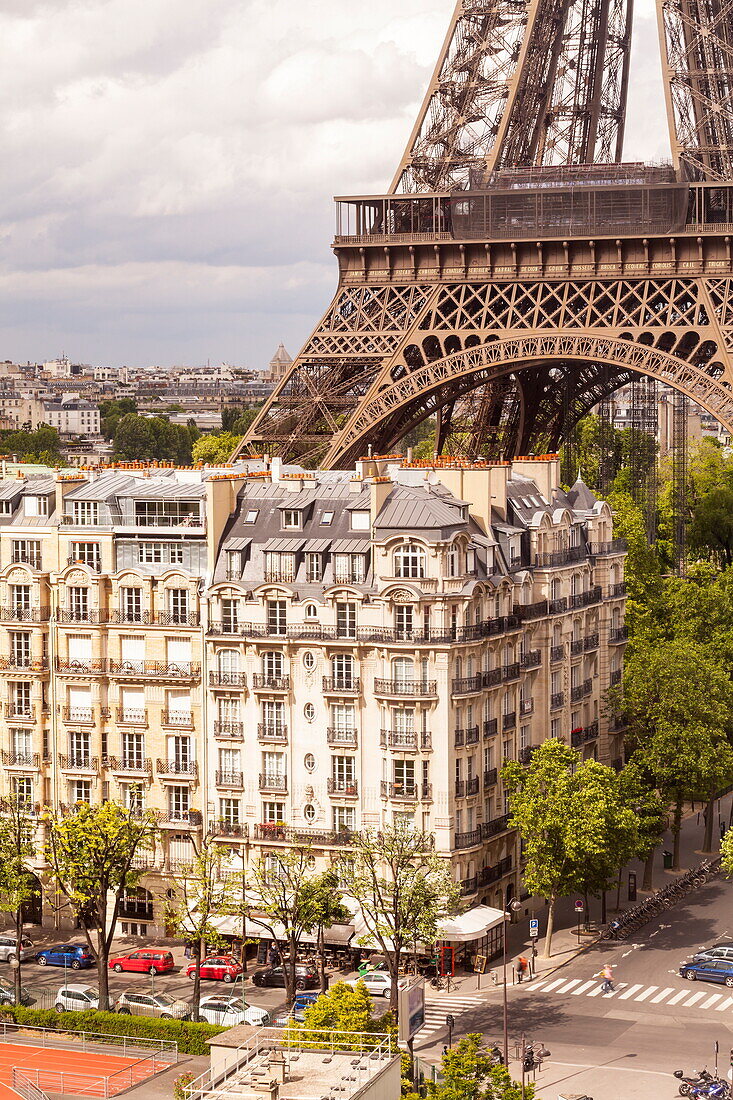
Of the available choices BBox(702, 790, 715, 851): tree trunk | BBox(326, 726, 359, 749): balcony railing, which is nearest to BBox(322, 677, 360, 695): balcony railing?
BBox(326, 726, 359, 749): balcony railing

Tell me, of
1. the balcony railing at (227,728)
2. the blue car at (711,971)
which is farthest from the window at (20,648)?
the blue car at (711,971)

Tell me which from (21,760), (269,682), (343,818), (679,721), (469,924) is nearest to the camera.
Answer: (469,924)

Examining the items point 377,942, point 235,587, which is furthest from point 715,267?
point 377,942

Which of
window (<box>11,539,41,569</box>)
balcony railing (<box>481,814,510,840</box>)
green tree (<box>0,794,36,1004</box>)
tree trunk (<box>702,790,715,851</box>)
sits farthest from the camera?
tree trunk (<box>702,790,715,851</box>)

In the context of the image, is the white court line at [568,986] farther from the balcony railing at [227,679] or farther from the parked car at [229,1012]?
the balcony railing at [227,679]

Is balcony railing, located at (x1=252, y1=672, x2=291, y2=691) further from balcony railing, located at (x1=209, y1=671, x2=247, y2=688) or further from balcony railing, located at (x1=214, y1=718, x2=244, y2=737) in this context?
balcony railing, located at (x1=214, y1=718, x2=244, y2=737)

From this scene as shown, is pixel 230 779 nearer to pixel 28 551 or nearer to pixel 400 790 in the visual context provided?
pixel 400 790

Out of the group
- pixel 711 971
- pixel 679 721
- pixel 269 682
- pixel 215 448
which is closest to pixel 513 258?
pixel 679 721
